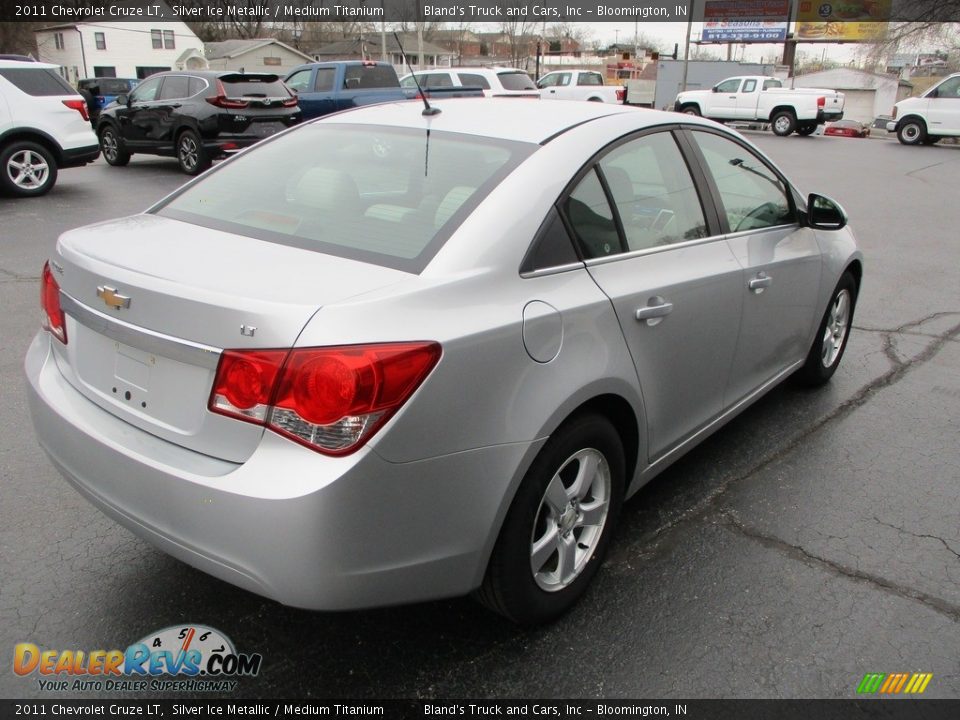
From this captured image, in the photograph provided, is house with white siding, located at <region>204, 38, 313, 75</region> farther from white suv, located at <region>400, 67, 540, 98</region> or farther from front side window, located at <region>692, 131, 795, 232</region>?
front side window, located at <region>692, 131, 795, 232</region>

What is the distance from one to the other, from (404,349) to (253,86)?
41.2ft

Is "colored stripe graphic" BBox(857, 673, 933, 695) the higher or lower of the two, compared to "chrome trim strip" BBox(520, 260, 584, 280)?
lower

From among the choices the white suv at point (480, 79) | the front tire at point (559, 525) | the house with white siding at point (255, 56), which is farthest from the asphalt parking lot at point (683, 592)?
the house with white siding at point (255, 56)

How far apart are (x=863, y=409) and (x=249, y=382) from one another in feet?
12.3

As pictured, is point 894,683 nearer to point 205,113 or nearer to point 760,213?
point 760,213

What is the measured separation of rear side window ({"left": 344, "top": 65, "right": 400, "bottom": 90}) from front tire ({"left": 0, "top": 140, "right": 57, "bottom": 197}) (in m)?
6.76

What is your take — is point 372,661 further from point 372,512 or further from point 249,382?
point 249,382

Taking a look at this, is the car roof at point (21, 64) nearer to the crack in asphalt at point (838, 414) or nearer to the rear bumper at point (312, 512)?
the rear bumper at point (312, 512)

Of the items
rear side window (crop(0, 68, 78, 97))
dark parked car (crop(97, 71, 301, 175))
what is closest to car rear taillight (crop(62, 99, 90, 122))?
rear side window (crop(0, 68, 78, 97))

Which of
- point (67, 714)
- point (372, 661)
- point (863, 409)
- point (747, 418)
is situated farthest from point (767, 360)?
point (67, 714)

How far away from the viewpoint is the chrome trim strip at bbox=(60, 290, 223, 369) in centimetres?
207

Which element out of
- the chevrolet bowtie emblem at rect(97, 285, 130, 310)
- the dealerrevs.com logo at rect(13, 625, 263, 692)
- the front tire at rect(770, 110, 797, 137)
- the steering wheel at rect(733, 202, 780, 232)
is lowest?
the front tire at rect(770, 110, 797, 137)

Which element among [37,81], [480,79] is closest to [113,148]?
[37,81]

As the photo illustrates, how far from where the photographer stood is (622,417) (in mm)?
2797
